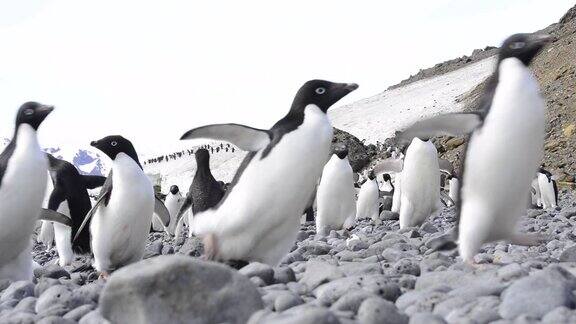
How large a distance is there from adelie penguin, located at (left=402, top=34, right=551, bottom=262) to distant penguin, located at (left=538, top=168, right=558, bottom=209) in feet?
40.4

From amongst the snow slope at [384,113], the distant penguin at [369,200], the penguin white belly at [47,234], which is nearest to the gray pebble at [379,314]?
the distant penguin at [369,200]

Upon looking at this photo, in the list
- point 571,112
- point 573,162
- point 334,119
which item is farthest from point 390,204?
point 334,119

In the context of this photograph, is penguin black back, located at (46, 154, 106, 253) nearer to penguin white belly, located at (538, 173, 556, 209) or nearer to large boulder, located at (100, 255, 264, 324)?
large boulder, located at (100, 255, 264, 324)

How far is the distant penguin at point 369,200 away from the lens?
1325 centimetres

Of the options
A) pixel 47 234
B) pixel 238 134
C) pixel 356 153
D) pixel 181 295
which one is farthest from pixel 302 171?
pixel 356 153

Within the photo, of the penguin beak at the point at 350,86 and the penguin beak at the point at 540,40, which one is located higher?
the penguin beak at the point at 540,40

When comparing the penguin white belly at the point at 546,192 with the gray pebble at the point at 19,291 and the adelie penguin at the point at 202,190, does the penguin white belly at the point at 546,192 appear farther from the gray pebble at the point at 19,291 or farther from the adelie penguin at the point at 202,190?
the gray pebble at the point at 19,291

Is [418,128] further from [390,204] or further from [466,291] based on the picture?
[390,204]

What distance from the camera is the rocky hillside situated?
20.3 meters

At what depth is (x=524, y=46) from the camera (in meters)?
3.94

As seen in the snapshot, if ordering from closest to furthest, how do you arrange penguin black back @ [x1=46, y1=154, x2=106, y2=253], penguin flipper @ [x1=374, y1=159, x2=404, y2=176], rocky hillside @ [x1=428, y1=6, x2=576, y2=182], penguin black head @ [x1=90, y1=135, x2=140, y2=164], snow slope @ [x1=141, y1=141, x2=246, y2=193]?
penguin black head @ [x1=90, y1=135, x2=140, y2=164], penguin black back @ [x1=46, y1=154, x2=106, y2=253], penguin flipper @ [x1=374, y1=159, x2=404, y2=176], rocky hillside @ [x1=428, y1=6, x2=576, y2=182], snow slope @ [x1=141, y1=141, x2=246, y2=193]

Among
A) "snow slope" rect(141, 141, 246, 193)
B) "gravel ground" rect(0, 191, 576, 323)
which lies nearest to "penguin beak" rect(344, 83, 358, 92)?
"gravel ground" rect(0, 191, 576, 323)

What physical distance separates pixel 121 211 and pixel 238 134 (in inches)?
50.9

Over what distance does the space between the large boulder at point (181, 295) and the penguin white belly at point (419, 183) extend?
584 centimetres
